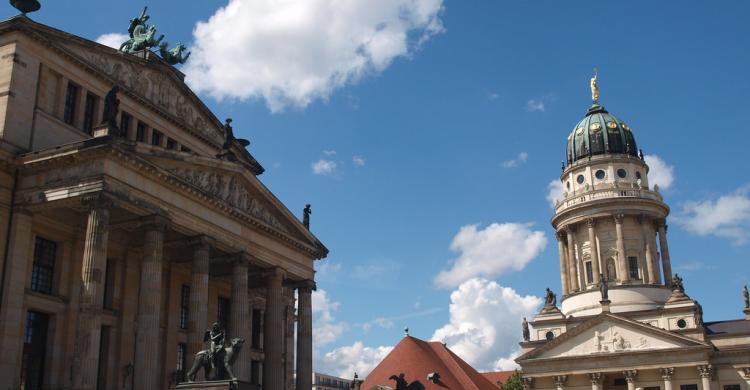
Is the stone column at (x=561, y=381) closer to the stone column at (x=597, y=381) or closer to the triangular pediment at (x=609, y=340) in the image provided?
the triangular pediment at (x=609, y=340)

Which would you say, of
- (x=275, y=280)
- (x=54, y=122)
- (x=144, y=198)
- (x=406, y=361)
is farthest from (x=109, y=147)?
(x=406, y=361)

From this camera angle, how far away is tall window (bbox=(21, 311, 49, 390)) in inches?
1359

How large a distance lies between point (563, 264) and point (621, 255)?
322 inches

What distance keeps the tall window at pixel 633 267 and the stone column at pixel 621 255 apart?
76 cm

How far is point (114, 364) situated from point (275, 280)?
10.9 meters

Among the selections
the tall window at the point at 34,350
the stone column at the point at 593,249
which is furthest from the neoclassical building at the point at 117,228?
the stone column at the point at 593,249

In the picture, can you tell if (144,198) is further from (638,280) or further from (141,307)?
(638,280)

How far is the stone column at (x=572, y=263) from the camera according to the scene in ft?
307

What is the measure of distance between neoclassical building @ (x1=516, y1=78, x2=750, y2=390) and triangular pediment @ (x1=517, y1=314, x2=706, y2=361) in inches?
4.1

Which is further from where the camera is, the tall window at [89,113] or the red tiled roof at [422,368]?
the red tiled roof at [422,368]

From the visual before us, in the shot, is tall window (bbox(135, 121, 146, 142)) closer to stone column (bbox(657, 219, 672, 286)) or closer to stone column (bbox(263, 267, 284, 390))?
stone column (bbox(263, 267, 284, 390))

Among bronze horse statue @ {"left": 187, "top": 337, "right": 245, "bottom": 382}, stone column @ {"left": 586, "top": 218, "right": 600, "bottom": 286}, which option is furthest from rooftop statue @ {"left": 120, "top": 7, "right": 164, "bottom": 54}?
stone column @ {"left": 586, "top": 218, "right": 600, "bottom": 286}

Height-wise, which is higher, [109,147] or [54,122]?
[54,122]

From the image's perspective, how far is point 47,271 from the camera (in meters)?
35.9
